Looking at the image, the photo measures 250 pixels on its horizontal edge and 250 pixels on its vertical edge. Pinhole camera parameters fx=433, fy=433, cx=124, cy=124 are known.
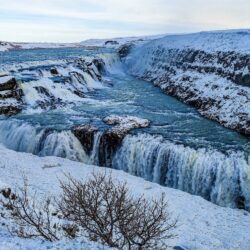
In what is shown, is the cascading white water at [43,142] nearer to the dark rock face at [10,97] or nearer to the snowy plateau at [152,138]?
the snowy plateau at [152,138]

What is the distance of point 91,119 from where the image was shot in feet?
97.9

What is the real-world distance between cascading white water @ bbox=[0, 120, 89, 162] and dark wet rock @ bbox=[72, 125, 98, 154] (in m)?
0.22

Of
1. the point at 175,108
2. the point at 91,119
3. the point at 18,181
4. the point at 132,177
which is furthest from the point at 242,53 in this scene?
the point at 18,181

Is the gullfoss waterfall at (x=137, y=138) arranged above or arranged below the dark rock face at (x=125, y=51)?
below

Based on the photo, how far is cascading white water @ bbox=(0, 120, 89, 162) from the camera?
25.4 m

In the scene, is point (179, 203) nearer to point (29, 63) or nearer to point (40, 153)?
point (40, 153)

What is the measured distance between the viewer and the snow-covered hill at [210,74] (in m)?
31.7

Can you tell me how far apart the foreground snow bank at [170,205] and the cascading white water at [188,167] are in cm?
118

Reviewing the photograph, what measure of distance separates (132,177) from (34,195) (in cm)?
631

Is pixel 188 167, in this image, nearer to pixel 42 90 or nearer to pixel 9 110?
pixel 9 110

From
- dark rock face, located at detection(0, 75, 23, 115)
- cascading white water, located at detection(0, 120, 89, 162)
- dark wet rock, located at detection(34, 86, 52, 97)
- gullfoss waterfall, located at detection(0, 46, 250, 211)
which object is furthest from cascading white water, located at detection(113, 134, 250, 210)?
dark wet rock, located at detection(34, 86, 52, 97)

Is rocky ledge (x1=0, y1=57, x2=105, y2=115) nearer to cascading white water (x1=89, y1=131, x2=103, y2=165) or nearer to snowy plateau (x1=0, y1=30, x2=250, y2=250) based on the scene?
snowy plateau (x1=0, y1=30, x2=250, y2=250)

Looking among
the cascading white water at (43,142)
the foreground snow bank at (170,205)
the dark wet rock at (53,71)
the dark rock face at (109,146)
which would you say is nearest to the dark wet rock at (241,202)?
the foreground snow bank at (170,205)

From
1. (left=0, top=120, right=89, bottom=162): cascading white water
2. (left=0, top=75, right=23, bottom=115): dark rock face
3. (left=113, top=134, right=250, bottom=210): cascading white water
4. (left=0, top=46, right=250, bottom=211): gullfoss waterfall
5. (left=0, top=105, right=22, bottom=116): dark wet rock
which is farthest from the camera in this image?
(left=0, top=75, right=23, bottom=115): dark rock face
